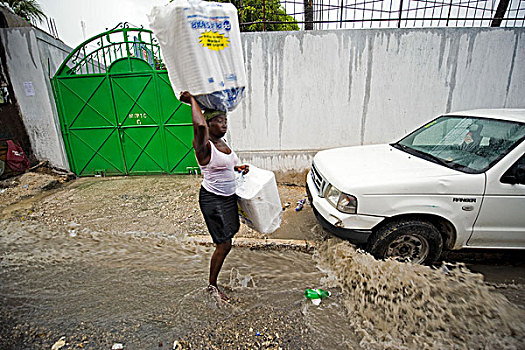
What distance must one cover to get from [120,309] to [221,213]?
1.40 metres

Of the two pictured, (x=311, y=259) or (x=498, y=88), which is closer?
(x=311, y=259)

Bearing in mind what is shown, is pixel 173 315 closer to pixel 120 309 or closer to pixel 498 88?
pixel 120 309

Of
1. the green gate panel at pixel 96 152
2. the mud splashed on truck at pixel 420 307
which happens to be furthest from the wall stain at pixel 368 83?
the green gate panel at pixel 96 152

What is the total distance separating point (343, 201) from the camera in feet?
8.71

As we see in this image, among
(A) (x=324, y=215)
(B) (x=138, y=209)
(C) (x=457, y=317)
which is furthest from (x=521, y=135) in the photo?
(B) (x=138, y=209)

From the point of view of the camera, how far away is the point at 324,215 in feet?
9.28

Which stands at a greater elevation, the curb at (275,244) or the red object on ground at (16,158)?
the red object on ground at (16,158)

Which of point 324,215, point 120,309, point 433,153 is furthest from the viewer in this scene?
point 433,153

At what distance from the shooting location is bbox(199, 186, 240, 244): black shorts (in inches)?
86.7

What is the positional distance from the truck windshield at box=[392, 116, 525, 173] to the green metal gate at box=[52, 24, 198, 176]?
4859mm

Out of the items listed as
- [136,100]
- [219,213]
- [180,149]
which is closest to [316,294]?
[219,213]

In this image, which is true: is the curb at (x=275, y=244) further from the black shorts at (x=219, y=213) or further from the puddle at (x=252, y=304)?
the black shorts at (x=219, y=213)

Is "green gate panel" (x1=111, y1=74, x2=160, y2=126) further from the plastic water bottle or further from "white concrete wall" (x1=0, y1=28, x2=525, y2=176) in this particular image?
the plastic water bottle

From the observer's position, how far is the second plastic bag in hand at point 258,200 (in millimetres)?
2246
